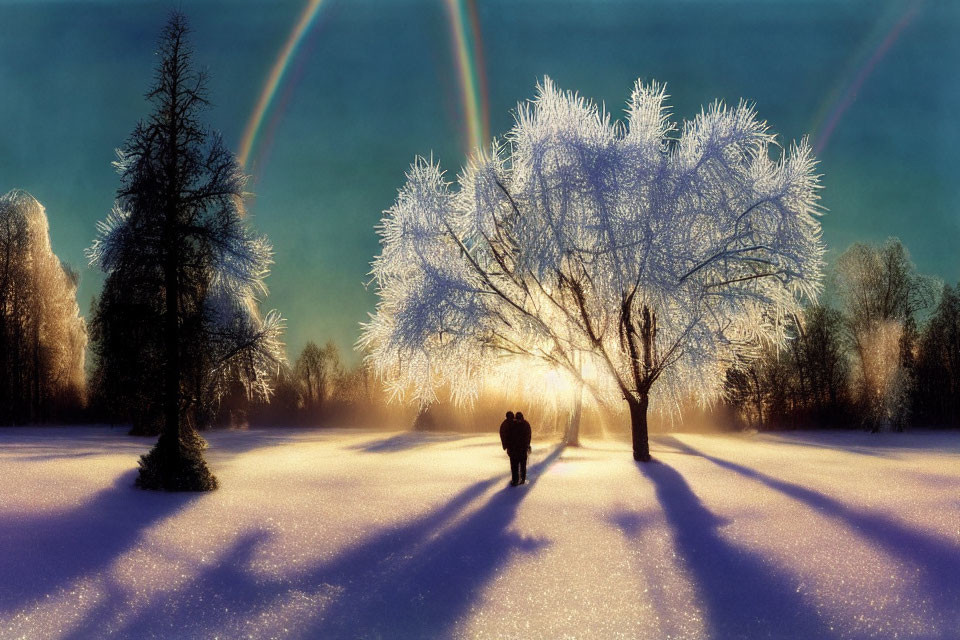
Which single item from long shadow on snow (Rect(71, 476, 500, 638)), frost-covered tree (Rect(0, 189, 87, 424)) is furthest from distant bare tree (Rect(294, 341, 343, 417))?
long shadow on snow (Rect(71, 476, 500, 638))

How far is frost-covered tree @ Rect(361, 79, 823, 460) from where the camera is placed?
13.6m

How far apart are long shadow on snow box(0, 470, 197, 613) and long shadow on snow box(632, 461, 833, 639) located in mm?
7420

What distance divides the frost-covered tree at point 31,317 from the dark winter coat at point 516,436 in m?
30.3

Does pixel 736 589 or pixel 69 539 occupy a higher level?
pixel 69 539

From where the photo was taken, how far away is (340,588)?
7.19m

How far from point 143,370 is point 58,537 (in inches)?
177

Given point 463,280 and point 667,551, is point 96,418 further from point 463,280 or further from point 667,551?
point 667,551

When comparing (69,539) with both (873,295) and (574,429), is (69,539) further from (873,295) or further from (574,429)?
(873,295)

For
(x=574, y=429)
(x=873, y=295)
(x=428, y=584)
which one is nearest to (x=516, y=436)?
(x=428, y=584)

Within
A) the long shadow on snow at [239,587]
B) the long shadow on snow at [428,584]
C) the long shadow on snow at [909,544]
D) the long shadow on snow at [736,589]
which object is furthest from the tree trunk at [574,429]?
the long shadow on snow at [239,587]

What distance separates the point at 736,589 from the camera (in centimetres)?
709

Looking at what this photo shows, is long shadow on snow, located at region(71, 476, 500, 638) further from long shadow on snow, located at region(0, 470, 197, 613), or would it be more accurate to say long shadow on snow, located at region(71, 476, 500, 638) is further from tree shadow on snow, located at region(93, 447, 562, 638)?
long shadow on snow, located at region(0, 470, 197, 613)

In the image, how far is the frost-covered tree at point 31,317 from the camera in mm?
30703

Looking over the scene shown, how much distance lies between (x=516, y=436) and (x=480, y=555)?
163 inches
